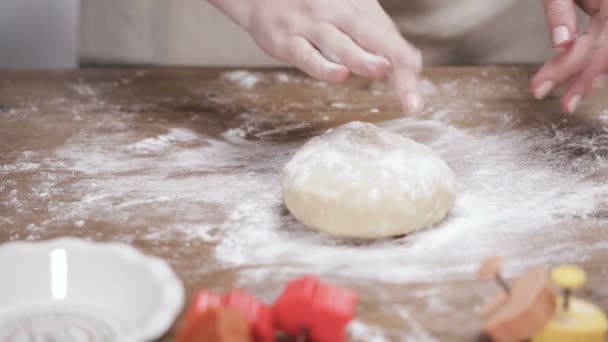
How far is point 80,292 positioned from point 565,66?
42.1 inches

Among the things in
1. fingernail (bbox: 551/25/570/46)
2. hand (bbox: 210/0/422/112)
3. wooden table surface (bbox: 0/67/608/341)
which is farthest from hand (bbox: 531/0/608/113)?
hand (bbox: 210/0/422/112)

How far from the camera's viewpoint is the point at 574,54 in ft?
5.03

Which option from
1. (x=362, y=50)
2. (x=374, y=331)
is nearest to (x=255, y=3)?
(x=362, y=50)

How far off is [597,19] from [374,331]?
3.05ft

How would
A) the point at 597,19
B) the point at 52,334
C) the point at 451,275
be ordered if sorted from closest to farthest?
1. the point at 52,334
2. the point at 451,275
3. the point at 597,19

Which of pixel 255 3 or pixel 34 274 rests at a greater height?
pixel 255 3

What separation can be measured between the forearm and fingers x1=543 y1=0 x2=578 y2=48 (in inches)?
25.0

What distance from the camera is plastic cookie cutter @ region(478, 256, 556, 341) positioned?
89 cm

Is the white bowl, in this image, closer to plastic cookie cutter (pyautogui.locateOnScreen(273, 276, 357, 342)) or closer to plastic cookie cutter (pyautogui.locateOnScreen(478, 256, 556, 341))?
plastic cookie cutter (pyautogui.locateOnScreen(273, 276, 357, 342))

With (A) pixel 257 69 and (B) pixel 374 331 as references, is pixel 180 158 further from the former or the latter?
(B) pixel 374 331

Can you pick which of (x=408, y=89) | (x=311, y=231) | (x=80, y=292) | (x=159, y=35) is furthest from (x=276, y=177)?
(x=159, y=35)

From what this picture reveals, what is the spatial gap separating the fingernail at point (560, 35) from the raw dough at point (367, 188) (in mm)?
426

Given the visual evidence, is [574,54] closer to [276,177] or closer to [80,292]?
[276,177]

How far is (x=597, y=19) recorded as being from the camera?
1.55 meters
